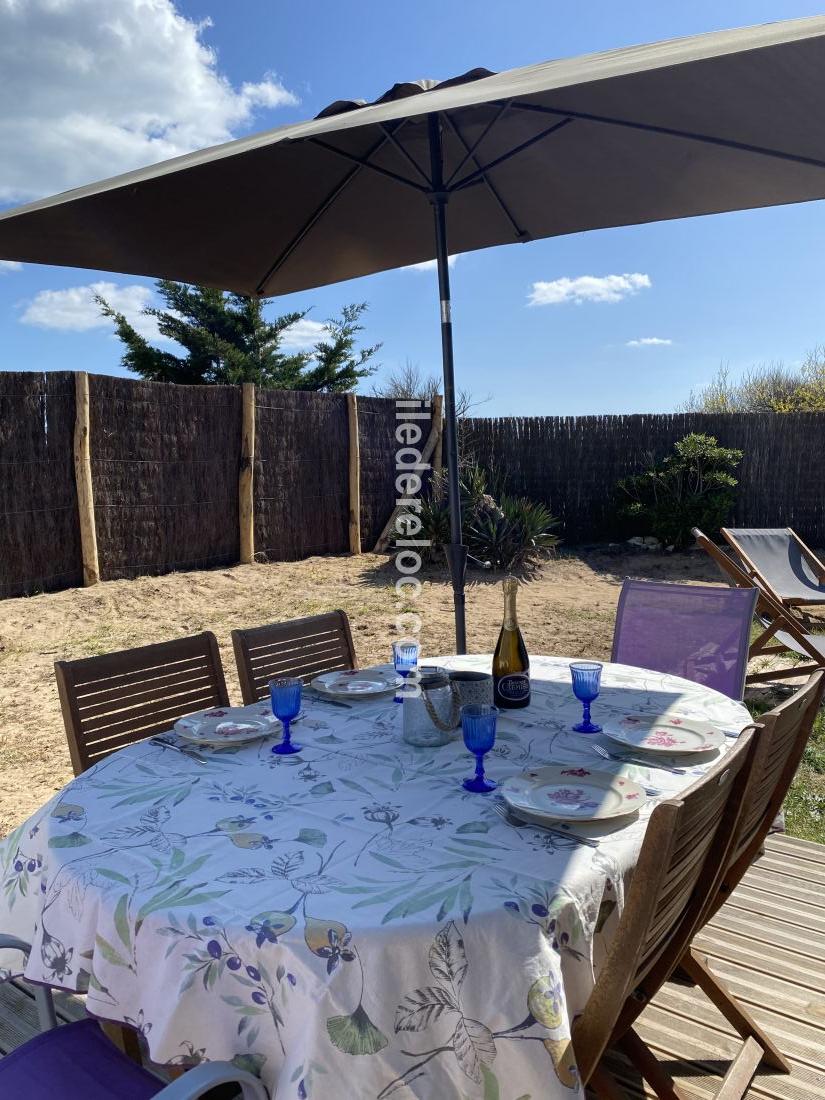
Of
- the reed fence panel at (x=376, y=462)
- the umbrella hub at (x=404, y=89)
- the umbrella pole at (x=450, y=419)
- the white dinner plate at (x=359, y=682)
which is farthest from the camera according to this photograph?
the reed fence panel at (x=376, y=462)

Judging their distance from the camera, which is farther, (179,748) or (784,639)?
(784,639)

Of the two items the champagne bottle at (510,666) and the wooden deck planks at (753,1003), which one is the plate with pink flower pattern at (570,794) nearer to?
the champagne bottle at (510,666)

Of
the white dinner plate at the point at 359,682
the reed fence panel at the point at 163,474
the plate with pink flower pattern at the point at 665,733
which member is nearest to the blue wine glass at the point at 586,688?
the plate with pink flower pattern at the point at 665,733

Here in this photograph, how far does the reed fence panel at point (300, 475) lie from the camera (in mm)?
7918

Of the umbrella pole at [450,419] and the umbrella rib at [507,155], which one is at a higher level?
the umbrella rib at [507,155]

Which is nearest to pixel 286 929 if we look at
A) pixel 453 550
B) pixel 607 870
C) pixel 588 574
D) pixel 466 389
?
pixel 607 870

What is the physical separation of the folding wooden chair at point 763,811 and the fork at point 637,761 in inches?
5.7

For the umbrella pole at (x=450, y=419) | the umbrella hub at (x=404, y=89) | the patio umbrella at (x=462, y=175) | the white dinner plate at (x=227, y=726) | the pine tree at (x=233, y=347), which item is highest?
the pine tree at (x=233, y=347)

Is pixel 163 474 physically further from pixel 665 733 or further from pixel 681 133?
pixel 665 733

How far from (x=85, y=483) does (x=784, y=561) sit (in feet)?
18.2

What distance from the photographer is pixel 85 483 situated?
6.48m

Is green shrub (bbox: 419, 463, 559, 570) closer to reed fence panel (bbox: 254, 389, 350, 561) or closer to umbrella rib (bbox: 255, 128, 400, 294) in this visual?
reed fence panel (bbox: 254, 389, 350, 561)

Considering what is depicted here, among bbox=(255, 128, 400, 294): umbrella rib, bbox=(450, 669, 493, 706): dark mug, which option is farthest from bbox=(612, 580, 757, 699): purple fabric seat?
bbox=(255, 128, 400, 294): umbrella rib

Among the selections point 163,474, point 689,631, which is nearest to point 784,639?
point 689,631
